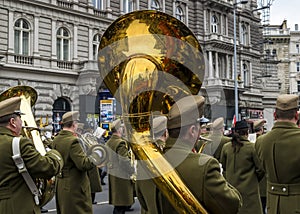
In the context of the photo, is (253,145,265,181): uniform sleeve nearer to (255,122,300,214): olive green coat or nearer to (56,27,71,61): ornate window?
(255,122,300,214): olive green coat

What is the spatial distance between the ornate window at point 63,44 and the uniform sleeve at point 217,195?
73.3 feet

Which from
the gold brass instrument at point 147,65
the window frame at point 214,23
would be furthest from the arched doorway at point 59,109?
the gold brass instrument at point 147,65

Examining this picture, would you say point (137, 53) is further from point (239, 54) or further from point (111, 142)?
point (239, 54)

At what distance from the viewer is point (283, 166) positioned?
421 centimetres

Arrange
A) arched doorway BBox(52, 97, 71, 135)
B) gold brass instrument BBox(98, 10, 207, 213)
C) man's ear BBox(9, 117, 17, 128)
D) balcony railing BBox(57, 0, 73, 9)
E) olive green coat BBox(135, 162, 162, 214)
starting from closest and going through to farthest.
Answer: gold brass instrument BBox(98, 10, 207, 213) → olive green coat BBox(135, 162, 162, 214) → man's ear BBox(9, 117, 17, 128) → arched doorway BBox(52, 97, 71, 135) → balcony railing BBox(57, 0, 73, 9)

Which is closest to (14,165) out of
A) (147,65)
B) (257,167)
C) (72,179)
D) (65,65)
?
(147,65)

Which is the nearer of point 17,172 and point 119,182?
point 17,172

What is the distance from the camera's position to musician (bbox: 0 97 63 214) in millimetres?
3904

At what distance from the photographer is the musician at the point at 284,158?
416cm

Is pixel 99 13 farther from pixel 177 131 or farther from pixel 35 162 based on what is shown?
pixel 177 131

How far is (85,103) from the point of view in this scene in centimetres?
2398

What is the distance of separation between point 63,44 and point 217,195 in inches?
897

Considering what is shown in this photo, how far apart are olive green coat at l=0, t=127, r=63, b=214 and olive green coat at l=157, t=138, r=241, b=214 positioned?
4.87 ft

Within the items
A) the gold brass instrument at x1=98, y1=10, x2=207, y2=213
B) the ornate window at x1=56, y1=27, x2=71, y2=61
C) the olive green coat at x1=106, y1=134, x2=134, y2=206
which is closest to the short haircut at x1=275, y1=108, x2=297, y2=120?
the gold brass instrument at x1=98, y1=10, x2=207, y2=213
